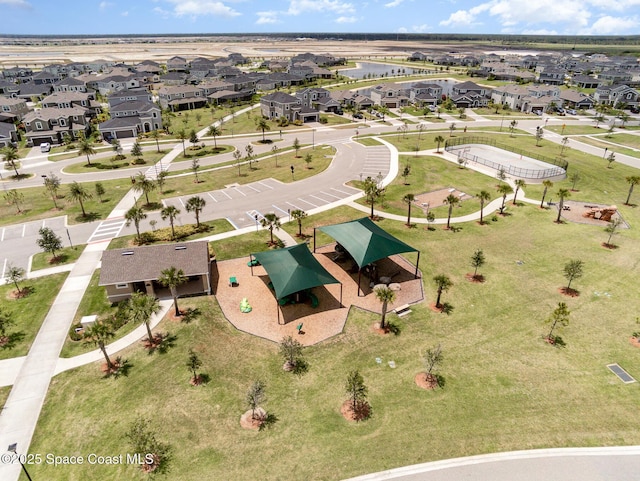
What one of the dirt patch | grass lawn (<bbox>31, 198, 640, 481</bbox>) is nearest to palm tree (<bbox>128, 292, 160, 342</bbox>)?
grass lawn (<bbox>31, 198, 640, 481</bbox>)

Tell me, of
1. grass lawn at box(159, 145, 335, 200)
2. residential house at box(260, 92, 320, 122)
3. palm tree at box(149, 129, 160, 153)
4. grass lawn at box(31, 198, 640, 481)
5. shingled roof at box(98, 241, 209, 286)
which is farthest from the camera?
residential house at box(260, 92, 320, 122)

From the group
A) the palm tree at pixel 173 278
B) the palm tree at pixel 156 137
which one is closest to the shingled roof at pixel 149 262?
the palm tree at pixel 173 278

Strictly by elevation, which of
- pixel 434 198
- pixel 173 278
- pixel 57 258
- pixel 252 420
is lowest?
pixel 252 420

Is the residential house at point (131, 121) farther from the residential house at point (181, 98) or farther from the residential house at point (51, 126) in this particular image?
the residential house at point (181, 98)

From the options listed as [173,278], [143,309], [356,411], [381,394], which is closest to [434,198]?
[381,394]

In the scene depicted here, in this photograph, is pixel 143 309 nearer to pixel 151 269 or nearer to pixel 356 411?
pixel 151 269

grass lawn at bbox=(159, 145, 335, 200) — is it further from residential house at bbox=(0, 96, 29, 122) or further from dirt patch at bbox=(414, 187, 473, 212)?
residential house at bbox=(0, 96, 29, 122)
